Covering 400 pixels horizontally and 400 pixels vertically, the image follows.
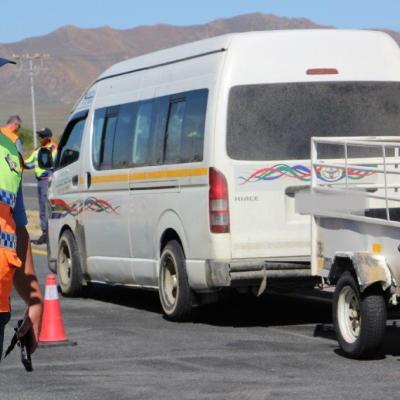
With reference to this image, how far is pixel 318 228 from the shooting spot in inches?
437

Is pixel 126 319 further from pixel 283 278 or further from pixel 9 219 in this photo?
pixel 9 219

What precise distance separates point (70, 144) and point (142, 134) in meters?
2.10

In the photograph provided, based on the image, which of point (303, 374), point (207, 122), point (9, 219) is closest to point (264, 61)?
point (207, 122)

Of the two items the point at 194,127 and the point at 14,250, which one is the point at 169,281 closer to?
the point at 194,127

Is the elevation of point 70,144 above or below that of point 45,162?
above

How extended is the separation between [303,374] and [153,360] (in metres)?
1.30

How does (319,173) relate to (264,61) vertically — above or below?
below

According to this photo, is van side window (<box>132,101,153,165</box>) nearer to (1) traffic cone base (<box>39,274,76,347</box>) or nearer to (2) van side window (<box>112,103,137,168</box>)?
(2) van side window (<box>112,103,137,168</box>)

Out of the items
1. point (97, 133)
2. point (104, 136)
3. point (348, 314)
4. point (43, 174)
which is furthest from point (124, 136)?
point (43, 174)

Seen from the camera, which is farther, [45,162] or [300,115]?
[45,162]

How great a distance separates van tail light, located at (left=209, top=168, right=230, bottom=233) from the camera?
11.7m

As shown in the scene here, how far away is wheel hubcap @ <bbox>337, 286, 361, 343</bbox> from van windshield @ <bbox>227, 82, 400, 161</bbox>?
1.90 m

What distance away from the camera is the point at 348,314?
1033 centimetres

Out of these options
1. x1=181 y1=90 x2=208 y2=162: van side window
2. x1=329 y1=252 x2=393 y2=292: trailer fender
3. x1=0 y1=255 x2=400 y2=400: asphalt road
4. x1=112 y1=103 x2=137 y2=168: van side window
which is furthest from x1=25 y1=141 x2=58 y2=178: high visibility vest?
x1=329 y1=252 x2=393 y2=292: trailer fender
